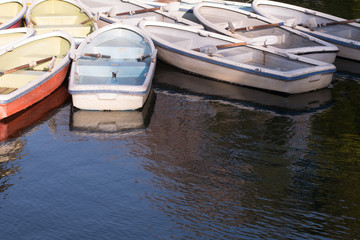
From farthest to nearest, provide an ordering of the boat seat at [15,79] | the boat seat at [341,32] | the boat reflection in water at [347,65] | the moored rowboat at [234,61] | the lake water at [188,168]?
1. the boat seat at [341,32]
2. the boat reflection in water at [347,65]
3. the moored rowboat at [234,61]
4. the boat seat at [15,79]
5. the lake water at [188,168]

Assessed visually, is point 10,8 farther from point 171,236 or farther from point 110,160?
point 171,236

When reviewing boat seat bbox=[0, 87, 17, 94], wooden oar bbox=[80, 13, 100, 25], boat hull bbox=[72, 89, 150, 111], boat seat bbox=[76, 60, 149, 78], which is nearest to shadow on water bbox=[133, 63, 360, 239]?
boat hull bbox=[72, 89, 150, 111]

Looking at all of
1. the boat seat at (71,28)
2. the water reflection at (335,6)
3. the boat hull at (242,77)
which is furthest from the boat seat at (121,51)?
the water reflection at (335,6)

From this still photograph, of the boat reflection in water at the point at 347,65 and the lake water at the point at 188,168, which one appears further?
the boat reflection in water at the point at 347,65

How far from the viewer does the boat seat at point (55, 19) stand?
19281mm

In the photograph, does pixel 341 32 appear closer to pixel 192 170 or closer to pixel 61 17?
pixel 61 17

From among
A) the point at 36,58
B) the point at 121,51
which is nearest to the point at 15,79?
the point at 36,58

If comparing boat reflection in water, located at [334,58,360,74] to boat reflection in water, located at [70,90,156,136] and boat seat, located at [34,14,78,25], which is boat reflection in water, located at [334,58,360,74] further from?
boat seat, located at [34,14,78,25]

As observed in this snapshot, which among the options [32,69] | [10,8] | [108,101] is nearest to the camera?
[108,101]

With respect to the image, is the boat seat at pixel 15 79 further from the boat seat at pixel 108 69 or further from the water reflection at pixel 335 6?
the water reflection at pixel 335 6

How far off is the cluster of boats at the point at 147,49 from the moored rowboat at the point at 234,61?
0.10ft

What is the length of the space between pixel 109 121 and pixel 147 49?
350cm

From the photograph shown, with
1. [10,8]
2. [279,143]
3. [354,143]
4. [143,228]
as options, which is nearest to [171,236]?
[143,228]

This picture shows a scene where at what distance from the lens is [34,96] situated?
553 inches
